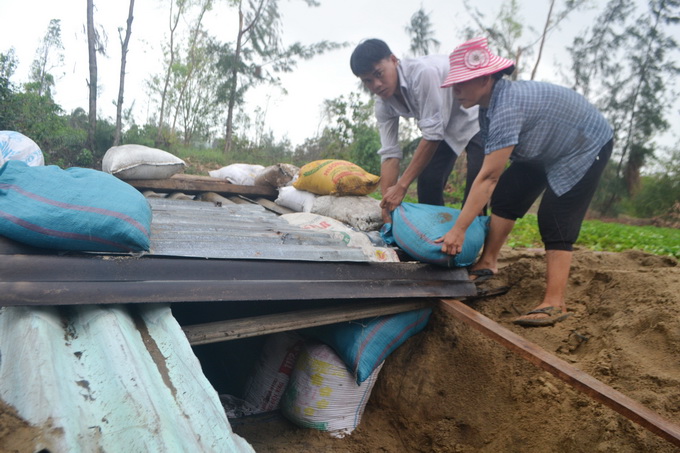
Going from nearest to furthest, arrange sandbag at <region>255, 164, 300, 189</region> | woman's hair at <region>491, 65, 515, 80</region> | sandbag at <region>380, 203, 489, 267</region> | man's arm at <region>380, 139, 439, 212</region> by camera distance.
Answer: woman's hair at <region>491, 65, 515, 80</region> < sandbag at <region>380, 203, 489, 267</region> < man's arm at <region>380, 139, 439, 212</region> < sandbag at <region>255, 164, 300, 189</region>


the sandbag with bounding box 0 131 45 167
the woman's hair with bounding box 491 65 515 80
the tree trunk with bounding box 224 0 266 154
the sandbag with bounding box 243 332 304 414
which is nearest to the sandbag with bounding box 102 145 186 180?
the sandbag with bounding box 0 131 45 167

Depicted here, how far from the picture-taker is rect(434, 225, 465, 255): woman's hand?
2299mm

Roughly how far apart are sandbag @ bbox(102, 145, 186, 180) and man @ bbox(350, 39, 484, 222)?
2.25 m

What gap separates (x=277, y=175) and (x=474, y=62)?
2564 millimetres

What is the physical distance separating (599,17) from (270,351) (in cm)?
2191

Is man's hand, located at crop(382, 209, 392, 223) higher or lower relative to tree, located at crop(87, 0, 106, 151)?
lower

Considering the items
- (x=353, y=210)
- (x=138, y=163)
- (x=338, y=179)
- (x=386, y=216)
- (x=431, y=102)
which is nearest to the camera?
(x=431, y=102)

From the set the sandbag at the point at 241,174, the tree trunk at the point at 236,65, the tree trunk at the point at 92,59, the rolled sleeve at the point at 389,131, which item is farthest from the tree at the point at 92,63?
the rolled sleeve at the point at 389,131

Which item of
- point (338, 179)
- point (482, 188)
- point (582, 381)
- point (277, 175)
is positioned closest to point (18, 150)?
point (277, 175)

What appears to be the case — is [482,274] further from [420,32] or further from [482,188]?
[420,32]

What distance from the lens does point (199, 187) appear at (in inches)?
179

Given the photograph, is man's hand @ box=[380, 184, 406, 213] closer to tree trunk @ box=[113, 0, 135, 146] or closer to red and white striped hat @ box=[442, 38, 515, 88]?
red and white striped hat @ box=[442, 38, 515, 88]

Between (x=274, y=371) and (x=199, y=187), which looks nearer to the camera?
(x=274, y=371)

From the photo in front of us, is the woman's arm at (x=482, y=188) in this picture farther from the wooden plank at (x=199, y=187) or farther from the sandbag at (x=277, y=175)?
the wooden plank at (x=199, y=187)
